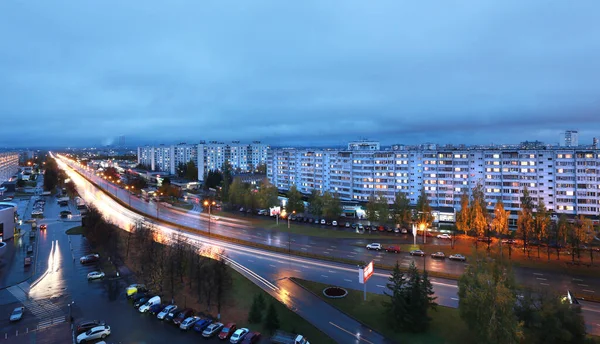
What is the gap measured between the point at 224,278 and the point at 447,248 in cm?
2111

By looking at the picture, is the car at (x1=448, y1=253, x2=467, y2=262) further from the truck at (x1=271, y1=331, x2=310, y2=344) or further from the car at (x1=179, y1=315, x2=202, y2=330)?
the car at (x1=179, y1=315, x2=202, y2=330)

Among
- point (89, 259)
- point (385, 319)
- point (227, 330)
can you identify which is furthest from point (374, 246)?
point (89, 259)

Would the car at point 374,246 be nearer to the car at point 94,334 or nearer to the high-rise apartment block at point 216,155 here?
the car at point 94,334

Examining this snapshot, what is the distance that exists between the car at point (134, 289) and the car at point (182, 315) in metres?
4.54

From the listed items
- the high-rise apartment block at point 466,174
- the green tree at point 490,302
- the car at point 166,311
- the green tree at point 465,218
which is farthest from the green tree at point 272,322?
the high-rise apartment block at point 466,174

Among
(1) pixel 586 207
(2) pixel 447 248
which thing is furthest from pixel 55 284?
(1) pixel 586 207

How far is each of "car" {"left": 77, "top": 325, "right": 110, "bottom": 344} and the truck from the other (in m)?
8.22

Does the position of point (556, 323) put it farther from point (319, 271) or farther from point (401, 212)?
point (401, 212)

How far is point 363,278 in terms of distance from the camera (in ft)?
67.6

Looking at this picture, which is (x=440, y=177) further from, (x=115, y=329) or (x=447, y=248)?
(x=115, y=329)

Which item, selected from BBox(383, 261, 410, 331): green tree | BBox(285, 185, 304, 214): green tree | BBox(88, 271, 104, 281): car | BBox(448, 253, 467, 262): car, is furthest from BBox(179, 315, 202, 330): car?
BBox(285, 185, 304, 214): green tree

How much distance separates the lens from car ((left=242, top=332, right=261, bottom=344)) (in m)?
16.4

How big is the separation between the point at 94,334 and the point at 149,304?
3513 mm

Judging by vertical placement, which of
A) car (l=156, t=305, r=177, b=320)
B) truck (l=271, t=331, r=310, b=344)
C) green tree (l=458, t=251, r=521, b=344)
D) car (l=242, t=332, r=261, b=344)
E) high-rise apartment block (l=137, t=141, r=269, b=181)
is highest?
high-rise apartment block (l=137, t=141, r=269, b=181)
